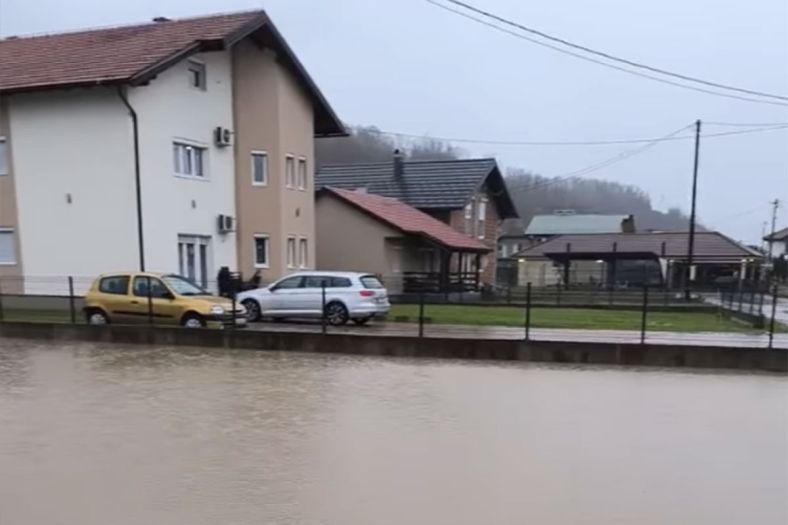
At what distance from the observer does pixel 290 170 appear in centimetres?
2281

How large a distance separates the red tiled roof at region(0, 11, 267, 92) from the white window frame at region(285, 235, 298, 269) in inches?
269

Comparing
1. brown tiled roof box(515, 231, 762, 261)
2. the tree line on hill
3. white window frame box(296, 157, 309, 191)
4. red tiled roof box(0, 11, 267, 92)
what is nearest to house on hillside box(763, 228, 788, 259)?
the tree line on hill

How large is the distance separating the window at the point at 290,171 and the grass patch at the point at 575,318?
575 centimetres

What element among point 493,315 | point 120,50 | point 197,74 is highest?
point 120,50

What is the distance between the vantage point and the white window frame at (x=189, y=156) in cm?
1897

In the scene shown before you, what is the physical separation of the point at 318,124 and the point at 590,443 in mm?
21280

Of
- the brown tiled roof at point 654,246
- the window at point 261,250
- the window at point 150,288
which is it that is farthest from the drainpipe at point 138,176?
the brown tiled roof at point 654,246

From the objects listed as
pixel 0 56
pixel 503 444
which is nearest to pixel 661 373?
pixel 503 444

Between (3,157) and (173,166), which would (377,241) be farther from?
(3,157)

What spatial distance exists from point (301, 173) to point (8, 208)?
9.32 meters

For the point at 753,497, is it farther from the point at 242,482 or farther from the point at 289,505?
the point at 242,482

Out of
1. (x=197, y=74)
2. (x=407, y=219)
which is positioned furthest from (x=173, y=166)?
(x=407, y=219)

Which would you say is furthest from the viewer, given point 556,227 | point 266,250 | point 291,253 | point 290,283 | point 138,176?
point 556,227

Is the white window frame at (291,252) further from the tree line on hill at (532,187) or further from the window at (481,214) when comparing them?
the window at (481,214)
